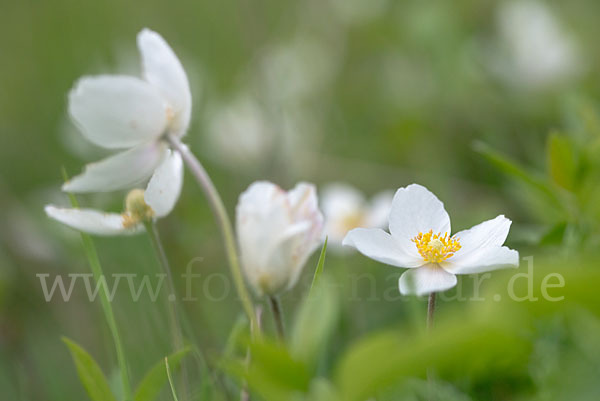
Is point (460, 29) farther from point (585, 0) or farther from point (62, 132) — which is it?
point (62, 132)

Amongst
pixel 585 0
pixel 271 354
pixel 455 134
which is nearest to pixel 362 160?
pixel 455 134

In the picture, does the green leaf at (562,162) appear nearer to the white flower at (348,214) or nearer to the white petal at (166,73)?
the white petal at (166,73)

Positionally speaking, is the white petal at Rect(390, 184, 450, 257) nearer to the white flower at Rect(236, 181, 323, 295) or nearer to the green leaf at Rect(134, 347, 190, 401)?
the white flower at Rect(236, 181, 323, 295)

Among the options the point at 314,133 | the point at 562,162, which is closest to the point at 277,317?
the point at 562,162

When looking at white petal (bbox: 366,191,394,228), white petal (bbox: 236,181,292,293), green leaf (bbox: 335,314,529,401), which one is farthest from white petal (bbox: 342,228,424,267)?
white petal (bbox: 366,191,394,228)

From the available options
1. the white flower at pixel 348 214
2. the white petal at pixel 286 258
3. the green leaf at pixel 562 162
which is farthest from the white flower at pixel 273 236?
the white flower at pixel 348 214

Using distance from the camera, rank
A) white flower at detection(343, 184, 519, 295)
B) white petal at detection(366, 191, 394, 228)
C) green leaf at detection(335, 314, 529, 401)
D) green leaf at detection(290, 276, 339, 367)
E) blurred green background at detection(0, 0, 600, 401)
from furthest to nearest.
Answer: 1. white petal at detection(366, 191, 394, 228)
2. blurred green background at detection(0, 0, 600, 401)
3. white flower at detection(343, 184, 519, 295)
4. green leaf at detection(290, 276, 339, 367)
5. green leaf at detection(335, 314, 529, 401)
